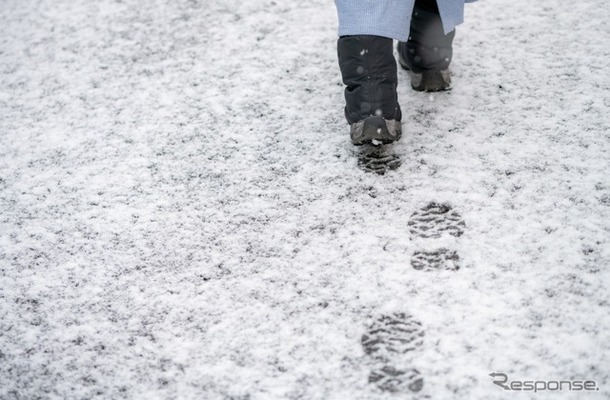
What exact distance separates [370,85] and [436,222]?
0.56 metres

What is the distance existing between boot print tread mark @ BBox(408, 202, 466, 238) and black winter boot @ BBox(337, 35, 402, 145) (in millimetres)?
327

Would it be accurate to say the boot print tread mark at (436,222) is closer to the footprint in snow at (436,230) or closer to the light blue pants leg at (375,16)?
the footprint in snow at (436,230)

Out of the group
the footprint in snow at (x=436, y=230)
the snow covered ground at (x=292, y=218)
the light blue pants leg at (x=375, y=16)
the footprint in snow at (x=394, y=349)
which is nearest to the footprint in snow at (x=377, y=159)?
the snow covered ground at (x=292, y=218)

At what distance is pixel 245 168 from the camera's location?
2107 millimetres

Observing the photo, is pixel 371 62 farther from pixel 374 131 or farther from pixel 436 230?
pixel 436 230

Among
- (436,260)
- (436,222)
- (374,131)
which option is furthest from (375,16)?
(436,260)

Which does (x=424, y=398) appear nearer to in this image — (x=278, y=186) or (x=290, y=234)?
(x=290, y=234)

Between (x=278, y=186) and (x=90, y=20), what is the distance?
190cm

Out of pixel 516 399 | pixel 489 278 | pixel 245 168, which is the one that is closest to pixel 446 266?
pixel 489 278

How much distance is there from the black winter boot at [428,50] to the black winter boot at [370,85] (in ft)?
1.06

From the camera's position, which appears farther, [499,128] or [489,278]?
[499,128]

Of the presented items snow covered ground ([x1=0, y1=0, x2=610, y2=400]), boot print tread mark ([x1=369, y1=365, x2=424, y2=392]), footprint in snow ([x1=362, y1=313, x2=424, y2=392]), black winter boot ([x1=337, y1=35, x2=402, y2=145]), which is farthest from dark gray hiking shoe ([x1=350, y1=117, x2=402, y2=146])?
boot print tread mark ([x1=369, y1=365, x2=424, y2=392])

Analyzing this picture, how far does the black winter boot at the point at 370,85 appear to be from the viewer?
6.35ft

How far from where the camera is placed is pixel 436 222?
5.91 ft
